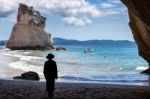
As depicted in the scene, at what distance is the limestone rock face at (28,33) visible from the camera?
116m

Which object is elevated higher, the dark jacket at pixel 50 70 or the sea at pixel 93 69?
the dark jacket at pixel 50 70

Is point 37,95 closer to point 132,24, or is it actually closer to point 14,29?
point 132,24

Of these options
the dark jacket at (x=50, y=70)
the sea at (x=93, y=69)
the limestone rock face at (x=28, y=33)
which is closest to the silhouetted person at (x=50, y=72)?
the dark jacket at (x=50, y=70)

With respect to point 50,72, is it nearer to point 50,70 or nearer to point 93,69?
point 50,70

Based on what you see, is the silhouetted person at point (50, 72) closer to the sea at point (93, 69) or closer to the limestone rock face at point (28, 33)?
the sea at point (93, 69)

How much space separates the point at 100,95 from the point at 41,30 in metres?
102

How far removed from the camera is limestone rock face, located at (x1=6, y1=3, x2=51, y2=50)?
379ft

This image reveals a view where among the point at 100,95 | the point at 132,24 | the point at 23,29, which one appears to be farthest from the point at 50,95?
the point at 23,29

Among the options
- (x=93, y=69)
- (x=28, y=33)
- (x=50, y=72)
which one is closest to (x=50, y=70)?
(x=50, y=72)

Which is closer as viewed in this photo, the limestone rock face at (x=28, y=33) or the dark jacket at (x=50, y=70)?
the dark jacket at (x=50, y=70)

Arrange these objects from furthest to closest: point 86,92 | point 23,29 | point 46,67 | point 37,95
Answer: point 23,29, point 86,92, point 37,95, point 46,67

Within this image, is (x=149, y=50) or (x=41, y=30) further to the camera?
(x=41, y=30)

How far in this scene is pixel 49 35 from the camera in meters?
120

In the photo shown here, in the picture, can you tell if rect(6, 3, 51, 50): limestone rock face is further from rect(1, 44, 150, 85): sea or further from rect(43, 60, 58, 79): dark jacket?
rect(43, 60, 58, 79): dark jacket
